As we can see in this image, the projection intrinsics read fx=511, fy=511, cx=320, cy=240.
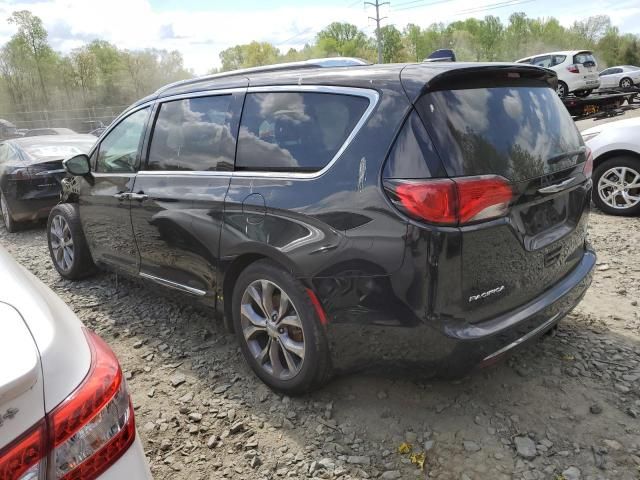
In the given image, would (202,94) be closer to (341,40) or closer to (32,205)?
(32,205)

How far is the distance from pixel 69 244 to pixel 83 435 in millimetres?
4171

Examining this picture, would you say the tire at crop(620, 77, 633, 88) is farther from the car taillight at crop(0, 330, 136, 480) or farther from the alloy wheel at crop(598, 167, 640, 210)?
the car taillight at crop(0, 330, 136, 480)

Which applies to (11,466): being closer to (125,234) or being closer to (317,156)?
(317,156)

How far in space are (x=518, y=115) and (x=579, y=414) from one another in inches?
59.8

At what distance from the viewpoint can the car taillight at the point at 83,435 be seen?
109 cm

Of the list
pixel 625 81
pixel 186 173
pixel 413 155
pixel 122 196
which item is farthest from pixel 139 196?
pixel 625 81

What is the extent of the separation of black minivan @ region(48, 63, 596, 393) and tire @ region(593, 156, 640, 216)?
3222 mm

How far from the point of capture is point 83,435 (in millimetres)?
1212

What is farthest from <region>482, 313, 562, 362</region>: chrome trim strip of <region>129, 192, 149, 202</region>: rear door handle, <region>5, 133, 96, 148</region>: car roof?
<region>5, 133, 96, 148</region>: car roof

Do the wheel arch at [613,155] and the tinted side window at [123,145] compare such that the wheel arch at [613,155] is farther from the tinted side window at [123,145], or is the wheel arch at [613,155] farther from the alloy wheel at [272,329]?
the tinted side window at [123,145]

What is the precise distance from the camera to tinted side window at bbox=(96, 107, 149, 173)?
12.5 ft

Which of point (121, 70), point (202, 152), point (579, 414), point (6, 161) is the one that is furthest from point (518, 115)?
point (121, 70)

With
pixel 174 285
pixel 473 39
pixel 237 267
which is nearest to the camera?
pixel 237 267

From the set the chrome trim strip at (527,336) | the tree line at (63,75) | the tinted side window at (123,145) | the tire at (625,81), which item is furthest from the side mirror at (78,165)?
the tree line at (63,75)
